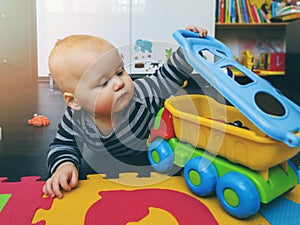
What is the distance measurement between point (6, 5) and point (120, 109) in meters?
2.31

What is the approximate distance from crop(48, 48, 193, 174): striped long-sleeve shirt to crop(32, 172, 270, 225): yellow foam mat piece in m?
0.08

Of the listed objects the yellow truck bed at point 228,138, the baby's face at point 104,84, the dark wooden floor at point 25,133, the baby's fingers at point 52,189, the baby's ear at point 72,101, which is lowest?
the dark wooden floor at point 25,133

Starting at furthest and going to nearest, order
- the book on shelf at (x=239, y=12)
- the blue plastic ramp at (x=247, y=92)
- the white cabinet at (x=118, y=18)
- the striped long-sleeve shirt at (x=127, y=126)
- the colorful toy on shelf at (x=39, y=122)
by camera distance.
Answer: the book on shelf at (x=239, y=12)
the white cabinet at (x=118, y=18)
the colorful toy on shelf at (x=39, y=122)
the striped long-sleeve shirt at (x=127, y=126)
the blue plastic ramp at (x=247, y=92)

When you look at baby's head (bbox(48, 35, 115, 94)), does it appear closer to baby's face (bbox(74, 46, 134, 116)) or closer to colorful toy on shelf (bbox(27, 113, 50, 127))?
baby's face (bbox(74, 46, 134, 116))

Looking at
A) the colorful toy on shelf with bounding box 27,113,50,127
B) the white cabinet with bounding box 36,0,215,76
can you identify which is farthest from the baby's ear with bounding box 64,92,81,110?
the white cabinet with bounding box 36,0,215,76

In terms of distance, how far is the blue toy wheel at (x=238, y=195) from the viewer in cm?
49

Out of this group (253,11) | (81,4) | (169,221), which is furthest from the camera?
(253,11)

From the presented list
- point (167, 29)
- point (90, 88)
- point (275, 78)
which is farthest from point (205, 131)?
point (275, 78)

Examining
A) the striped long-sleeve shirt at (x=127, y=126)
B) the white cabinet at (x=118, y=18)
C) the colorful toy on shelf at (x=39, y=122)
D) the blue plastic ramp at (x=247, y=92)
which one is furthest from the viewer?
the white cabinet at (x=118, y=18)

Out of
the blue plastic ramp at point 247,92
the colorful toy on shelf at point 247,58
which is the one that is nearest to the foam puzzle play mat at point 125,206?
the blue plastic ramp at point 247,92

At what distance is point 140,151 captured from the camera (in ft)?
2.61

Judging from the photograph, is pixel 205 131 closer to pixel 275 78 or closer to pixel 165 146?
pixel 165 146

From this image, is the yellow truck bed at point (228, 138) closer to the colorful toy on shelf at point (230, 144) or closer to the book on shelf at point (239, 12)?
the colorful toy on shelf at point (230, 144)

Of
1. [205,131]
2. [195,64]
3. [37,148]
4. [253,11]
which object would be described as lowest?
[37,148]
